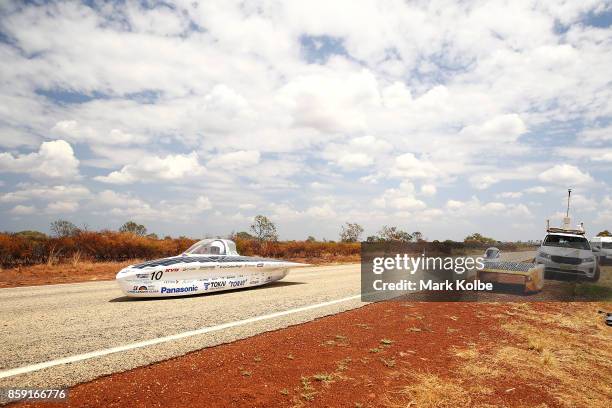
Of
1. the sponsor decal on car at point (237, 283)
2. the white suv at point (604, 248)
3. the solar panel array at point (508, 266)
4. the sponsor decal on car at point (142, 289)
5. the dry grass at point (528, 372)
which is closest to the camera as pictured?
the dry grass at point (528, 372)

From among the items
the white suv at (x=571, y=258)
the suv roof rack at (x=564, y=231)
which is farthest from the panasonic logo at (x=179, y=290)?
the suv roof rack at (x=564, y=231)

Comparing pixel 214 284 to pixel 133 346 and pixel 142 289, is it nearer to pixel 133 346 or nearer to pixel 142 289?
pixel 142 289

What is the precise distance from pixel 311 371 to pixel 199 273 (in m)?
6.02

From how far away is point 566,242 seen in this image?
15.7m

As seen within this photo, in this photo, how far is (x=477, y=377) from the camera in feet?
14.4

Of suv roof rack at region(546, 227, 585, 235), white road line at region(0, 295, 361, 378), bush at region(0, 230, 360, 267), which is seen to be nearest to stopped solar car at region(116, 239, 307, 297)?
white road line at region(0, 295, 361, 378)

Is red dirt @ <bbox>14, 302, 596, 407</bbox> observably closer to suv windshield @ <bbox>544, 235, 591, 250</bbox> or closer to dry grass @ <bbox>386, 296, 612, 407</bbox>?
dry grass @ <bbox>386, 296, 612, 407</bbox>

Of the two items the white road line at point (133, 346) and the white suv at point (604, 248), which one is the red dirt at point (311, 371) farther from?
the white suv at point (604, 248)

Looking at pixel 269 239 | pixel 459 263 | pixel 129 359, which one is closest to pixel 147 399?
pixel 129 359

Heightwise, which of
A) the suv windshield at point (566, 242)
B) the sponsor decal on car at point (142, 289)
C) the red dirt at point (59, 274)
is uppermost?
the suv windshield at point (566, 242)

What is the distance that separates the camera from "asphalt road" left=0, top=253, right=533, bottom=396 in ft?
14.4

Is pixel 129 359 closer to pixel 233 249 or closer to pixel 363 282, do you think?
pixel 233 249

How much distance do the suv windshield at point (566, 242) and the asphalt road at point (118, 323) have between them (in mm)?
10756

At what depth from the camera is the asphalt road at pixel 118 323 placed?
4.40m
